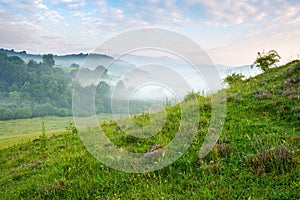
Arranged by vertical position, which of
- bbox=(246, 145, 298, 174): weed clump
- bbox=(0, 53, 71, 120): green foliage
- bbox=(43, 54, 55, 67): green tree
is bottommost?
bbox=(246, 145, 298, 174): weed clump

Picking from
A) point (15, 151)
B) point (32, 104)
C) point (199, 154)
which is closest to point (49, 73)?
point (32, 104)

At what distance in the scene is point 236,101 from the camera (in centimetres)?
1198

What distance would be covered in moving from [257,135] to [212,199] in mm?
3300

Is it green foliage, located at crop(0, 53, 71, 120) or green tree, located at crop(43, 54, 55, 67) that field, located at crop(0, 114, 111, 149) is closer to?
green foliage, located at crop(0, 53, 71, 120)

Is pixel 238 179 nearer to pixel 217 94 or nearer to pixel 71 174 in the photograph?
pixel 71 174

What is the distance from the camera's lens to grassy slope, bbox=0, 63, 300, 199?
499cm

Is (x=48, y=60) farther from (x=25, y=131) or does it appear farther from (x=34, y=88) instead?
(x=25, y=131)

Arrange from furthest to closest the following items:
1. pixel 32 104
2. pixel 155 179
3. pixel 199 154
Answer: pixel 32 104
pixel 199 154
pixel 155 179

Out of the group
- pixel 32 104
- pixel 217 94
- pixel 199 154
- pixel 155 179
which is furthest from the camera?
pixel 32 104

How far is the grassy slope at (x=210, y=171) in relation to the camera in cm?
499

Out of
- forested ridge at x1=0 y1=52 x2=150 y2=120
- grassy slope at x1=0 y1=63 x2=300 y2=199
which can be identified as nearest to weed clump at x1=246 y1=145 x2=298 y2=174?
grassy slope at x1=0 y1=63 x2=300 y2=199

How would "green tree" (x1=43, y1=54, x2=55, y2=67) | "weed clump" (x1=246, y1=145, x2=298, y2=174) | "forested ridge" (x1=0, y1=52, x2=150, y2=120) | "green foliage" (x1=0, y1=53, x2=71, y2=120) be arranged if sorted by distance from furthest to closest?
"green tree" (x1=43, y1=54, x2=55, y2=67) < "green foliage" (x1=0, y1=53, x2=71, y2=120) < "forested ridge" (x1=0, y1=52, x2=150, y2=120) < "weed clump" (x1=246, y1=145, x2=298, y2=174)

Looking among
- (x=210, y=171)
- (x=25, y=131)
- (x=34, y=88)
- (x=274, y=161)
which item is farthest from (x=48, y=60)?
(x=274, y=161)

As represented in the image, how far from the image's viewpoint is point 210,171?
572 centimetres
